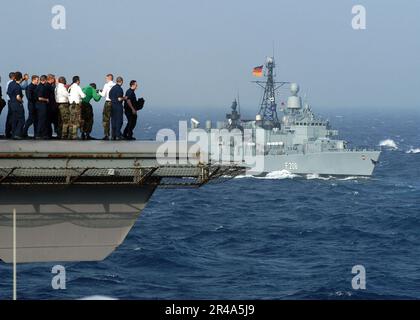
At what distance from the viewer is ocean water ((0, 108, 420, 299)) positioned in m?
37.3

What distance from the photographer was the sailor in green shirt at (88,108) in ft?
56.1

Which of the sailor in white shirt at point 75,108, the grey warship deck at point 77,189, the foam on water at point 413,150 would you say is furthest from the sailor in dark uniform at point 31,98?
the foam on water at point 413,150

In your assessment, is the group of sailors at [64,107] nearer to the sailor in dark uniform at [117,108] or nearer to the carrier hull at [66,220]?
→ the sailor in dark uniform at [117,108]

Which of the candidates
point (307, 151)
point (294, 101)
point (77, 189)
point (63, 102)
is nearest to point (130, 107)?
point (63, 102)

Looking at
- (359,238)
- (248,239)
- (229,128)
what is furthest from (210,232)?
(229,128)

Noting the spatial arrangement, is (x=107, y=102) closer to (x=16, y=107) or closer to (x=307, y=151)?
(x=16, y=107)

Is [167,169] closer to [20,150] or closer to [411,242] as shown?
[20,150]

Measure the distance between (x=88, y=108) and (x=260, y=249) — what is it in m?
32.3

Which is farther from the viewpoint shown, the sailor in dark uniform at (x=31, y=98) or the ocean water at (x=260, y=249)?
the ocean water at (x=260, y=249)

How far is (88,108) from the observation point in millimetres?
17328

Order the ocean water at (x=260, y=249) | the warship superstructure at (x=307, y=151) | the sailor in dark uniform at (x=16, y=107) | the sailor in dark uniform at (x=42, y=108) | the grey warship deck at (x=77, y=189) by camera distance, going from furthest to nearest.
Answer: the warship superstructure at (x=307, y=151), the ocean water at (x=260, y=249), the sailor in dark uniform at (x=42, y=108), the sailor in dark uniform at (x=16, y=107), the grey warship deck at (x=77, y=189)

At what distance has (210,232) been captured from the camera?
54219 mm
